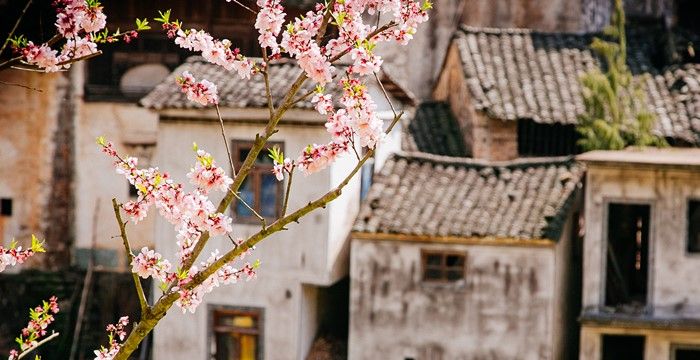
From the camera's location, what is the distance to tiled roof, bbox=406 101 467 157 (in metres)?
21.6

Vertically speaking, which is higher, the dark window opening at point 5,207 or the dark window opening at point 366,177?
the dark window opening at point 366,177

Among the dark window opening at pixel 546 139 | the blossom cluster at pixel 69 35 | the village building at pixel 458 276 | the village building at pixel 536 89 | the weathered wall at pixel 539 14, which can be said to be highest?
the weathered wall at pixel 539 14

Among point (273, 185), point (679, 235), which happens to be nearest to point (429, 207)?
point (273, 185)

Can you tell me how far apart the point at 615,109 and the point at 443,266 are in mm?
5468

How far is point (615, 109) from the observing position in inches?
780

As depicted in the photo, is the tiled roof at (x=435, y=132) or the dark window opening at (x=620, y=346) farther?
the tiled roof at (x=435, y=132)

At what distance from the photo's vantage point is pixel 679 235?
16.8 metres

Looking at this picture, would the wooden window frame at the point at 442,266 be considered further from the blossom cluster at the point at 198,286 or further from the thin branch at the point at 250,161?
the thin branch at the point at 250,161

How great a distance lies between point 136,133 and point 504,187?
8.26 m

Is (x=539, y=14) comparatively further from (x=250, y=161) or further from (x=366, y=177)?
(x=250, y=161)

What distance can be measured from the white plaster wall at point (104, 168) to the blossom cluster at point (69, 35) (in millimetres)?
15530

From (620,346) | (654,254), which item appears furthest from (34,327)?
(620,346)

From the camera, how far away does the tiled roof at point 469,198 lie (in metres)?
16.4

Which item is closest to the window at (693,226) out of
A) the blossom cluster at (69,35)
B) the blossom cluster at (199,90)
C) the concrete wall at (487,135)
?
the concrete wall at (487,135)
